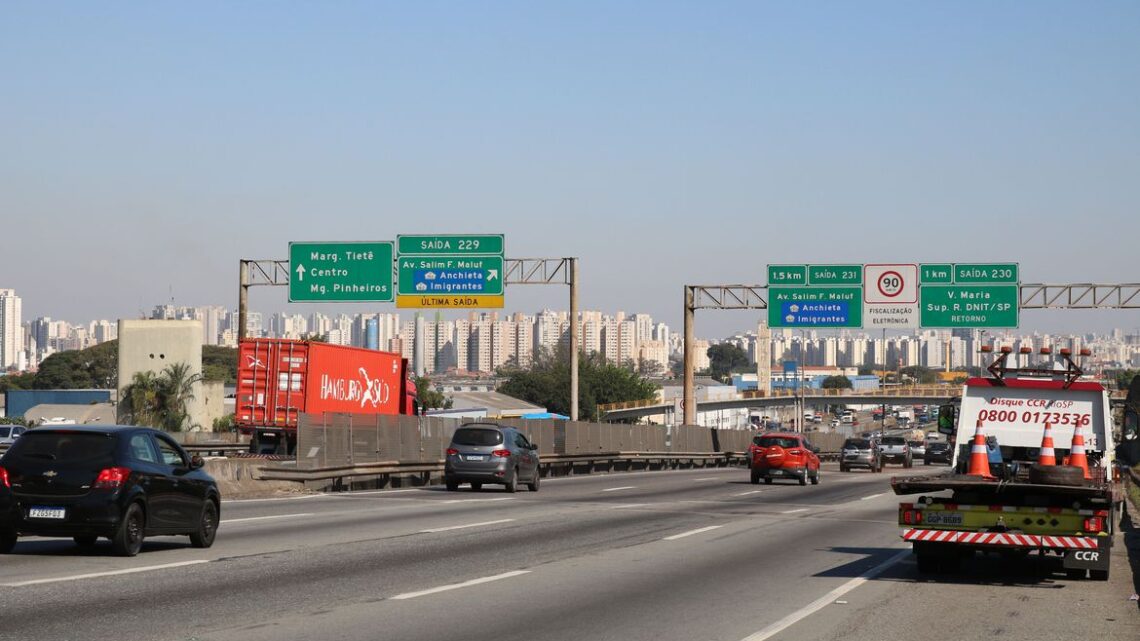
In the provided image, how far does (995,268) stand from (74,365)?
13559 cm

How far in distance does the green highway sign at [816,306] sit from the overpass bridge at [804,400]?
76.5 metres

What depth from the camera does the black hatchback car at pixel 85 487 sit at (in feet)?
49.7

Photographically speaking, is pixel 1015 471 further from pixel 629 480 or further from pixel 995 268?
pixel 995 268

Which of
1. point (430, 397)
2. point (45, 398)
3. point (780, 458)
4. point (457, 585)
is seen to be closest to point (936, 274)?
point (780, 458)

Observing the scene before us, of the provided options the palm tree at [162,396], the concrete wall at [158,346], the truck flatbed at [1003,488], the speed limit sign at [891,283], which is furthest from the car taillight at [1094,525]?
the palm tree at [162,396]

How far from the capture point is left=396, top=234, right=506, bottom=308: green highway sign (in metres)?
51.2

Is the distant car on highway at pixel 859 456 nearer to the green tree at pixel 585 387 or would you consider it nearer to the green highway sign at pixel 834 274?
the green highway sign at pixel 834 274

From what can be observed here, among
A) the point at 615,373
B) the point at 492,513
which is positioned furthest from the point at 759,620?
the point at 615,373

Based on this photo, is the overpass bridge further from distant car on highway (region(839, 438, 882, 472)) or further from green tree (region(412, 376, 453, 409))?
distant car on highway (region(839, 438, 882, 472))

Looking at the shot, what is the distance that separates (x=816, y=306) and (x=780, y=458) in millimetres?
13525

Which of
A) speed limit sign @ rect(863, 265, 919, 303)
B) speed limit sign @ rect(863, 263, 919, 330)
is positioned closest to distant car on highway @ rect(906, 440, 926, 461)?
speed limit sign @ rect(863, 263, 919, 330)

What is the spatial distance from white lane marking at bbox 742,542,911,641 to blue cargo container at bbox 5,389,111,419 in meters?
114

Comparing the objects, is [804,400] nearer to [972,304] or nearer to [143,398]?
[143,398]

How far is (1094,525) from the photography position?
1481 centimetres
